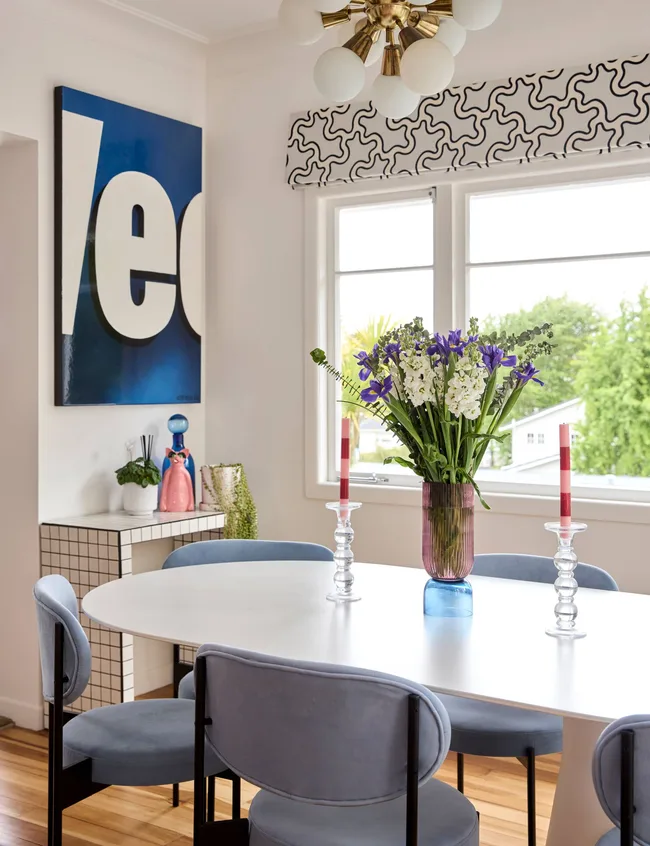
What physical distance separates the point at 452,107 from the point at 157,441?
1.88 meters

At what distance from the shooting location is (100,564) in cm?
354

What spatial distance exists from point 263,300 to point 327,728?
298cm

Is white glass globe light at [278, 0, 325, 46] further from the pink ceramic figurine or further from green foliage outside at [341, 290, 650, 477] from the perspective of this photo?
the pink ceramic figurine

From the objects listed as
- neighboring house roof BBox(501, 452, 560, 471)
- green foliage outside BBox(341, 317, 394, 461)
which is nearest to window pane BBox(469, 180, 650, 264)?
green foliage outside BBox(341, 317, 394, 461)

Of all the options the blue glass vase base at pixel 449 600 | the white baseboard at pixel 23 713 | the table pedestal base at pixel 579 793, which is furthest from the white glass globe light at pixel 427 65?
the white baseboard at pixel 23 713

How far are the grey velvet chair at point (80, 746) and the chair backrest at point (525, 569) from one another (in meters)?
0.98

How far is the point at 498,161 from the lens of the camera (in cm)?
361

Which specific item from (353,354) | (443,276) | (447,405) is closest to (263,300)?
(353,354)

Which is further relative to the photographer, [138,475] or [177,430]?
[177,430]

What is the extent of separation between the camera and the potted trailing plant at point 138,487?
385 centimetres

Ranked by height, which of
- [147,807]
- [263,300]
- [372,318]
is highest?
[263,300]

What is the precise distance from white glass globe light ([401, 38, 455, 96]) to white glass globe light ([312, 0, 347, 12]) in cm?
16

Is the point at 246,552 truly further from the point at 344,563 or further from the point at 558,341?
the point at 558,341

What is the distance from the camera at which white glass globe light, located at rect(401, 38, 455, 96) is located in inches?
A: 75.7
